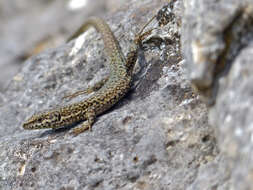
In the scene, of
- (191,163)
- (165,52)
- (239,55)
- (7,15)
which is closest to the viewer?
(239,55)

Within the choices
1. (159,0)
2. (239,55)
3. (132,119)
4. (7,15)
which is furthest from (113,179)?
(7,15)

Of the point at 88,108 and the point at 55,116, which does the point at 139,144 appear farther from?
the point at 55,116

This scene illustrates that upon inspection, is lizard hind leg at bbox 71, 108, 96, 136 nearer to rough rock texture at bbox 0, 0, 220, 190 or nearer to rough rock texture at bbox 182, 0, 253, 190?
rough rock texture at bbox 0, 0, 220, 190

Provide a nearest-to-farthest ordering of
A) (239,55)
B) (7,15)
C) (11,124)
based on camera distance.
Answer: (239,55) → (11,124) → (7,15)

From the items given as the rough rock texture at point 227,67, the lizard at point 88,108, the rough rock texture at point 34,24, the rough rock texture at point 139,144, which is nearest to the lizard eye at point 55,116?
the lizard at point 88,108

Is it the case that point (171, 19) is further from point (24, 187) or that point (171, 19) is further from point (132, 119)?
point (24, 187)
